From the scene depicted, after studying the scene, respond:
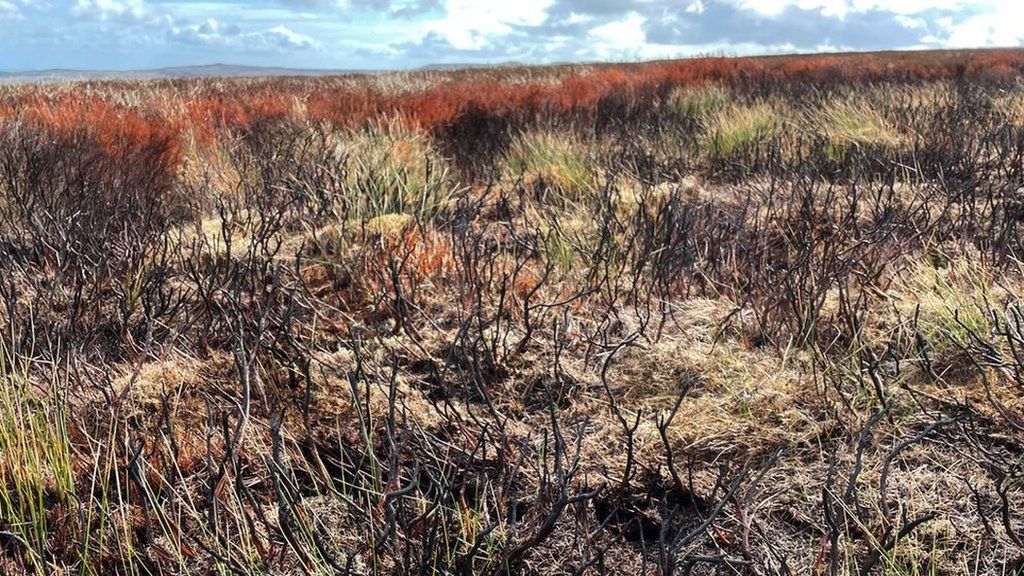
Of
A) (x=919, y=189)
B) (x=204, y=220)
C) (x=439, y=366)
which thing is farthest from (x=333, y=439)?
(x=919, y=189)

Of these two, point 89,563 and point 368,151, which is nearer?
point 89,563

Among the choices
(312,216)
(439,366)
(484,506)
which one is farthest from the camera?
(312,216)

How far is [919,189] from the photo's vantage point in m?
4.35

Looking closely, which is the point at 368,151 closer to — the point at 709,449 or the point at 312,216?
the point at 312,216

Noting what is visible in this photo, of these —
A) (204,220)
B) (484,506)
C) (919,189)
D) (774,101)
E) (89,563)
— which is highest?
(774,101)

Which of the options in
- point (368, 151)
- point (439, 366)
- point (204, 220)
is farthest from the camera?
point (368, 151)

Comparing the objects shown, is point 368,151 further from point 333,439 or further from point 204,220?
point 333,439

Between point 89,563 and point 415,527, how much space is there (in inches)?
30.3

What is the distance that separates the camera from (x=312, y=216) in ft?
13.8

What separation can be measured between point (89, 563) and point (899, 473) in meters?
2.08

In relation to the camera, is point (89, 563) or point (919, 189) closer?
point (89, 563)

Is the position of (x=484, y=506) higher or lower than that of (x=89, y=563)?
higher

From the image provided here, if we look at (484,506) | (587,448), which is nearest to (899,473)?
(587,448)

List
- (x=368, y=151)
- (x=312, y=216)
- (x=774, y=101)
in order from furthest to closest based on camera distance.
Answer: (x=774, y=101) → (x=368, y=151) → (x=312, y=216)
